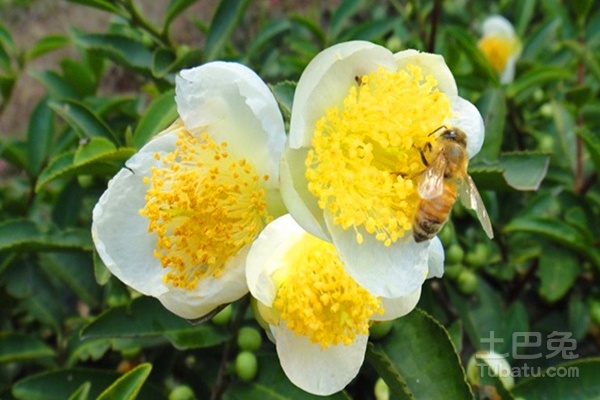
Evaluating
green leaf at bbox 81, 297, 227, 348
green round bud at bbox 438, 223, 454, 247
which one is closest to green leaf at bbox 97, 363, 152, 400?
green leaf at bbox 81, 297, 227, 348

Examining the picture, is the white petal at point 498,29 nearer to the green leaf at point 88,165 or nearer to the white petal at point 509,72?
the white petal at point 509,72

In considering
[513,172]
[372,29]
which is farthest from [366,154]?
[372,29]

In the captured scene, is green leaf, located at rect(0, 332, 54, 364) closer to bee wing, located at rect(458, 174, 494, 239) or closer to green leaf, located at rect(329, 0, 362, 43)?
bee wing, located at rect(458, 174, 494, 239)

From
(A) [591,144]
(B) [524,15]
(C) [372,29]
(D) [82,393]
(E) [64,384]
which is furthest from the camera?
(B) [524,15]

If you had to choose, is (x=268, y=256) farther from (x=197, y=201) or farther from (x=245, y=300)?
(x=245, y=300)

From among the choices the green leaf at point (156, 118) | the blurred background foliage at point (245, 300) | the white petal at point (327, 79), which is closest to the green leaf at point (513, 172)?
the blurred background foliage at point (245, 300)

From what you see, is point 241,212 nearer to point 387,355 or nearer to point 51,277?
point 387,355
